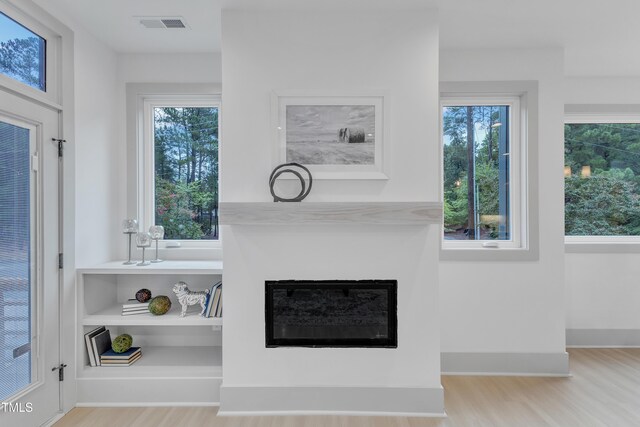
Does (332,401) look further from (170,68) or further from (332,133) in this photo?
(170,68)

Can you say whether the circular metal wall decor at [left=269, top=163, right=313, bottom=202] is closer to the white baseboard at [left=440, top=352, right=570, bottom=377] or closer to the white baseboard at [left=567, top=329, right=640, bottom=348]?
the white baseboard at [left=440, top=352, right=570, bottom=377]

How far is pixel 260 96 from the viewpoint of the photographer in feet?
8.07

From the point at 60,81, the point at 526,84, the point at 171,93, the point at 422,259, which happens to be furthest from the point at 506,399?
the point at 60,81

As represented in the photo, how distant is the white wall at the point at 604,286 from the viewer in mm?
3578

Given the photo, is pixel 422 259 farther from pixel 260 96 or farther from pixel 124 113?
pixel 124 113

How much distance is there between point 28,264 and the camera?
7.23 feet

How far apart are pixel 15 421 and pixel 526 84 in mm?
4113

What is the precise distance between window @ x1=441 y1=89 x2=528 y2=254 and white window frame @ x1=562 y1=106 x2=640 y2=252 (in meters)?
0.89

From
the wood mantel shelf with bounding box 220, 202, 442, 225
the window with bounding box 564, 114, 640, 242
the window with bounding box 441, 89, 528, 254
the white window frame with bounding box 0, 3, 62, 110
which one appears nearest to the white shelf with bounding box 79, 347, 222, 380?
the wood mantel shelf with bounding box 220, 202, 442, 225

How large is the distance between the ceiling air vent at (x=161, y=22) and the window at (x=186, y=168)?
26.1 inches

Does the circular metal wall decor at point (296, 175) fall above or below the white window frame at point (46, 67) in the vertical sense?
below

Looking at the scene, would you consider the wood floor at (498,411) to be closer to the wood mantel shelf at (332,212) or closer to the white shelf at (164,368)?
the white shelf at (164,368)

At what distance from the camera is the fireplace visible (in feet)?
8.03

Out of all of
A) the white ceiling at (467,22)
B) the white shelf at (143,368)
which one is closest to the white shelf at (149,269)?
the white shelf at (143,368)
